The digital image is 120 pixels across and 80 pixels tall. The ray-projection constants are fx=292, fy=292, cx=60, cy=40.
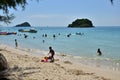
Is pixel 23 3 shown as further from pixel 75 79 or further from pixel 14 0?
pixel 75 79

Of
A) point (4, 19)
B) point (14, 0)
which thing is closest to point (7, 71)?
point (14, 0)

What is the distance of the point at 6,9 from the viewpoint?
1231 centimetres

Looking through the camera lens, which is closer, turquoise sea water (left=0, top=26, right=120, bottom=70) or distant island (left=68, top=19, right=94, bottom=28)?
turquoise sea water (left=0, top=26, right=120, bottom=70)

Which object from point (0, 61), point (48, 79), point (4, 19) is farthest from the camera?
point (4, 19)

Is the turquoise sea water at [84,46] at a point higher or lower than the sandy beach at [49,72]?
lower

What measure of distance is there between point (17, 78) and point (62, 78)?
2296 mm

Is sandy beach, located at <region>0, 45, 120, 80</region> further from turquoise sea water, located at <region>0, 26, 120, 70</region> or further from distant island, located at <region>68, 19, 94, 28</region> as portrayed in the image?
distant island, located at <region>68, 19, 94, 28</region>

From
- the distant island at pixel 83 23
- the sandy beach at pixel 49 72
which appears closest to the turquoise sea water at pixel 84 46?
the sandy beach at pixel 49 72

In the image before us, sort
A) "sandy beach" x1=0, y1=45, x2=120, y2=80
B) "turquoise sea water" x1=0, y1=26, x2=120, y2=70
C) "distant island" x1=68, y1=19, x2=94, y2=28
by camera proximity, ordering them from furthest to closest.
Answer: "distant island" x1=68, y1=19, x2=94, y2=28 → "turquoise sea water" x1=0, y1=26, x2=120, y2=70 → "sandy beach" x1=0, y1=45, x2=120, y2=80

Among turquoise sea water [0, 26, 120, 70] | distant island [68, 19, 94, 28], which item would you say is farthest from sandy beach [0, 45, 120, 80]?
distant island [68, 19, 94, 28]

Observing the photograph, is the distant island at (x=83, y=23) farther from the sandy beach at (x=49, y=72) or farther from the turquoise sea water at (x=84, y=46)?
the sandy beach at (x=49, y=72)

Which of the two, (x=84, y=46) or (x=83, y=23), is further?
(x=83, y=23)

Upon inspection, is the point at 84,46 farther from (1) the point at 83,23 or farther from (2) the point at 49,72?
(1) the point at 83,23

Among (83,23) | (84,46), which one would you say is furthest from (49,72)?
(83,23)
